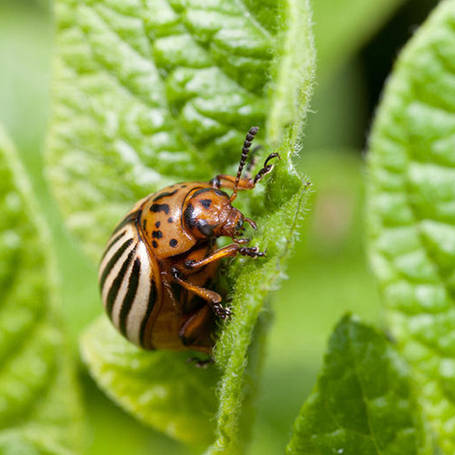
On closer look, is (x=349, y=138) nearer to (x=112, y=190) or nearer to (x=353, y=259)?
(x=353, y=259)

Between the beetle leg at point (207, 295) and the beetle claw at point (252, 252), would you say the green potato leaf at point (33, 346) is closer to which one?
the beetle leg at point (207, 295)

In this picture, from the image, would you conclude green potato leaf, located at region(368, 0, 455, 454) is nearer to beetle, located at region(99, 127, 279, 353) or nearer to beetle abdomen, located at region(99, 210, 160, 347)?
beetle, located at region(99, 127, 279, 353)

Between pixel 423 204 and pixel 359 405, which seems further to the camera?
pixel 423 204

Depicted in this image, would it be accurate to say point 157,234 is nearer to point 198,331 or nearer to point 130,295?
point 130,295

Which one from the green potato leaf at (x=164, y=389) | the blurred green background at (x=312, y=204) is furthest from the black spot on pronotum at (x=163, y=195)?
the blurred green background at (x=312, y=204)

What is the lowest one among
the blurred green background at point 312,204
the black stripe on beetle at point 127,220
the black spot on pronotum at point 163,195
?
the blurred green background at point 312,204

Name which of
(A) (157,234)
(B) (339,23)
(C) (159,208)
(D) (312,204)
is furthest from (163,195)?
(B) (339,23)

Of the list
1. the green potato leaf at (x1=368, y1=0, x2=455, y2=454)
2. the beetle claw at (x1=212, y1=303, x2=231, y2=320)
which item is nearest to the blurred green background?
the beetle claw at (x1=212, y1=303, x2=231, y2=320)
